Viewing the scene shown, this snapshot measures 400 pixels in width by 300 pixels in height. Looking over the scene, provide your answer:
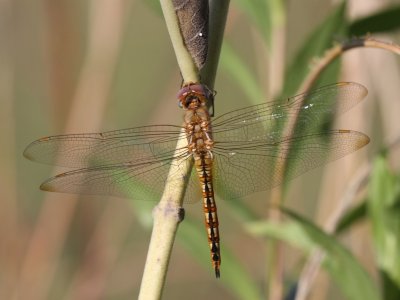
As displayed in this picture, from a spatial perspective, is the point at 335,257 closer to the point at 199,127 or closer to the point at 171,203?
the point at 199,127

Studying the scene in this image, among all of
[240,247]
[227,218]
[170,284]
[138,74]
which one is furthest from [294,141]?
[138,74]

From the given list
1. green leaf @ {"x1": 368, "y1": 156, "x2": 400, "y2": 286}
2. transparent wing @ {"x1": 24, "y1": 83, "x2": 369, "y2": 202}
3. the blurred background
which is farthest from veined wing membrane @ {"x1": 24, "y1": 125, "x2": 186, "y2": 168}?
green leaf @ {"x1": 368, "y1": 156, "x2": 400, "y2": 286}

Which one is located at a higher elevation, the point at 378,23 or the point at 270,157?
the point at 378,23

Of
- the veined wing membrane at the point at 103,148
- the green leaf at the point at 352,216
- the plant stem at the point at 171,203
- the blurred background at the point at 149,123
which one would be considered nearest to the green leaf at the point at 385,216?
the blurred background at the point at 149,123

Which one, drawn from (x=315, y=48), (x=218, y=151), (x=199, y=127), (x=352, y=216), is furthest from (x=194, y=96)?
(x=352, y=216)

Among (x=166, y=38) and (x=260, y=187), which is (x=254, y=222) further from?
(x=166, y=38)

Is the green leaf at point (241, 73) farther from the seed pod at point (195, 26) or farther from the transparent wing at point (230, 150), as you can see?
the seed pod at point (195, 26)

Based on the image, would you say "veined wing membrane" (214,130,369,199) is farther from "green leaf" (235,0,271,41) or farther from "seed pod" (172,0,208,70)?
"seed pod" (172,0,208,70)
